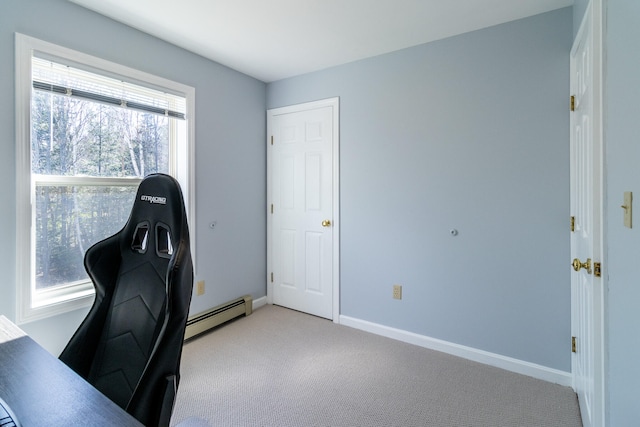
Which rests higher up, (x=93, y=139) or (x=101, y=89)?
(x=101, y=89)

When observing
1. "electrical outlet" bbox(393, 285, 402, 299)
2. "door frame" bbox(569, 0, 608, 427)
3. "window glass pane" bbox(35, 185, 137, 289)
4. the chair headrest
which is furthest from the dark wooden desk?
"electrical outlet" bbox(393, 285, 402, 299)

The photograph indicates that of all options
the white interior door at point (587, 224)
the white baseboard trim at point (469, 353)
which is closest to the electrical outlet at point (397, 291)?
the white baseboard trim at point (469, 353)

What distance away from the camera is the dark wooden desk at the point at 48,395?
737mm

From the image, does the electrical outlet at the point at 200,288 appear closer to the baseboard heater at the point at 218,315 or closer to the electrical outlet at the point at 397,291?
the baseboard heater at the point at 218,315

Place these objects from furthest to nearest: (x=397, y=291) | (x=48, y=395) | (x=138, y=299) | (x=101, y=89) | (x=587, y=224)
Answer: (x=397, y=291), (x=101, y=89), (x=587, y=224), (x=138, y=299), (x=48, y=395)

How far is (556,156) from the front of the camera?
208cm

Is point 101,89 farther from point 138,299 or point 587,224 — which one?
point 587,224

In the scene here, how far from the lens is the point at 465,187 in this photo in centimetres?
241

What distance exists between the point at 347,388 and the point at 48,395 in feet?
5.43

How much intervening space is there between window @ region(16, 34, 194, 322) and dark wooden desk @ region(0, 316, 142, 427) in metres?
1.09

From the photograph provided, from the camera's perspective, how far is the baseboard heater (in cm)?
269

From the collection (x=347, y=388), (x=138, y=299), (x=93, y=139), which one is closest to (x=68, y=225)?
(x=93, y=139)

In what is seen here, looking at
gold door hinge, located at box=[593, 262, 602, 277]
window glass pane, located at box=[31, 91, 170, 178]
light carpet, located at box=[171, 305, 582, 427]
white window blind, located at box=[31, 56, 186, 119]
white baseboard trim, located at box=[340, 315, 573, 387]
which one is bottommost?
light carpet, located at box=[171, 305, 582, 427]

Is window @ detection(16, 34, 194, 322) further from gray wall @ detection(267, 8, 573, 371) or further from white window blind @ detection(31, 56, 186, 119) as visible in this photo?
gray wall @ detection(267, 8, 573, 371)
